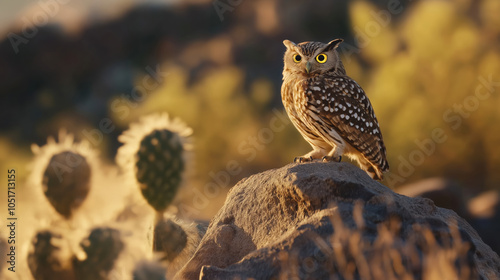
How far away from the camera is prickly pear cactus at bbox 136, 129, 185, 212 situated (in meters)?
6.07

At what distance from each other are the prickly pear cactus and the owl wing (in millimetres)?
1517

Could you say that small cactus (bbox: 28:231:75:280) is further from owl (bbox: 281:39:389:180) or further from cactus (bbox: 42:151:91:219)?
owl (bbox: 281:39:389:180)

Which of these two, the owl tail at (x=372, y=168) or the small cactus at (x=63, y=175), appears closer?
the owl tail at (x=372, y=168)

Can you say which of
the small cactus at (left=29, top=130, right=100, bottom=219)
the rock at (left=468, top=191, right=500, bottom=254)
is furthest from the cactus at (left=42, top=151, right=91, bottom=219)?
the rock at (left=468, top=191, right=500, bottom=254)

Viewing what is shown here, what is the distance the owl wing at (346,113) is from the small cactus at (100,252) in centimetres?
221

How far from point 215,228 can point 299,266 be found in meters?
1.34

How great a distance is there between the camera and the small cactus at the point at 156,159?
19.9 ft

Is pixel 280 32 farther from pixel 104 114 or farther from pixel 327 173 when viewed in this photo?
pixel 327 173

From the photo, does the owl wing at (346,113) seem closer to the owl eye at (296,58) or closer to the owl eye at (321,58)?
the owl eye at (321,58)

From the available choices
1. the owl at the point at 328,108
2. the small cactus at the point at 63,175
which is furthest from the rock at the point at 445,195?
the small cactus at the point at 63,175

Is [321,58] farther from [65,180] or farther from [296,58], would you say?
[65,180]

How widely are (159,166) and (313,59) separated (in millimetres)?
1822

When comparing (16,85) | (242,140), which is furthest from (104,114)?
(242,140)

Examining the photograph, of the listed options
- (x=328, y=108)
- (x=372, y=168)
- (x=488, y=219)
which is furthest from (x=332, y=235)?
(x=488, y=219)
